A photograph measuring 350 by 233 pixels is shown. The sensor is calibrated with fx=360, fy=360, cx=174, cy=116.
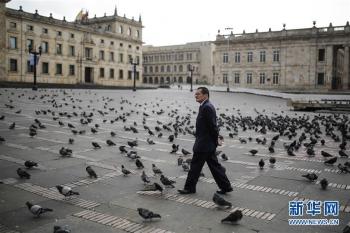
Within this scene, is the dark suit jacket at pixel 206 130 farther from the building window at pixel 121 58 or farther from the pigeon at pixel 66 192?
the building window at pixel 121 58

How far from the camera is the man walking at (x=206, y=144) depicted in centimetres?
586

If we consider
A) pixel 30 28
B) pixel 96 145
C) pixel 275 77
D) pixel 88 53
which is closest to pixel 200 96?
pixel 96 145

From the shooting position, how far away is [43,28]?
2339 inches

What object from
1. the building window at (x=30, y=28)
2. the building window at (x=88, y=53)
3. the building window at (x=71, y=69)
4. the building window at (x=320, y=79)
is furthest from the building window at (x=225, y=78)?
the building window at (x=30, y=28)

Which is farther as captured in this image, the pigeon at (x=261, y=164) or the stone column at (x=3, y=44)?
the stone column at (x=3, y=44)

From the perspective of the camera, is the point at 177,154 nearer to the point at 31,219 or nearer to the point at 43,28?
the point at 31,219

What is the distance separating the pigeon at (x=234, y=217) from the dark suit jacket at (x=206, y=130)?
1373 millimetres

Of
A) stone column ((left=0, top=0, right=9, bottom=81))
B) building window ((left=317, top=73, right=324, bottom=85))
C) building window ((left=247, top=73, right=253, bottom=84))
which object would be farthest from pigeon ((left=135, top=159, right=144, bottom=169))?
building window ((left=247, top=73, right=253, bottom=84))

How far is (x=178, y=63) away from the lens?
99688 millimetres

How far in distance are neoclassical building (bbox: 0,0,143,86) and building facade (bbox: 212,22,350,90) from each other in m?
21.3

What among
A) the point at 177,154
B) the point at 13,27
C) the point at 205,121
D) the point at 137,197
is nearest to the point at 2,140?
the point at 177,154

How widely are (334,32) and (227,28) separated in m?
17.9

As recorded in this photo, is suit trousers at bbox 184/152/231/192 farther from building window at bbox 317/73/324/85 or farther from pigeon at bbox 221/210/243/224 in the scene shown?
building window at bbox 317/73/324/85

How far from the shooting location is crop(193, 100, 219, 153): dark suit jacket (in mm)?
5855
